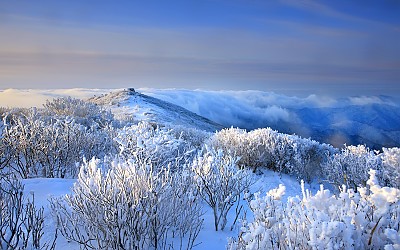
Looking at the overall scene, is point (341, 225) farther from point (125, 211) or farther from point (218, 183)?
point (218, 183)

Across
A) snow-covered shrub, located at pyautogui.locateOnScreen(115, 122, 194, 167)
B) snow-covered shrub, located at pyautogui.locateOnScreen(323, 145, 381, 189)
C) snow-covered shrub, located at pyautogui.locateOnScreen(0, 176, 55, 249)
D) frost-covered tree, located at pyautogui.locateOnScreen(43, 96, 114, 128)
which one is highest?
frost-covered tree, located at pyautogui.locateOnScreen(43, 96, 114, 128)

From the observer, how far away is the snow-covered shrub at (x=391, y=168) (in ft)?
38.3

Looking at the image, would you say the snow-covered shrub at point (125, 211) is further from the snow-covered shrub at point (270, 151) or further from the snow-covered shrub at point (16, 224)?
the snow-covered shrub at point (270, 151)

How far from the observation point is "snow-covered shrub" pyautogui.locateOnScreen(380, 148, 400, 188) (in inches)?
460

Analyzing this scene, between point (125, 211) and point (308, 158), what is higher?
point (125, 211)

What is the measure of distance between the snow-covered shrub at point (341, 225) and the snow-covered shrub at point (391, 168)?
9478mm

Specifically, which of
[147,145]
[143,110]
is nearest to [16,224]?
[147,145]

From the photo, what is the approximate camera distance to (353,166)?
41.1 feet

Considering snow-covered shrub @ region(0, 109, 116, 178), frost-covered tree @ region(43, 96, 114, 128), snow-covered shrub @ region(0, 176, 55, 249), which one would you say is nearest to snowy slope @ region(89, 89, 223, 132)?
frost-covered tree @ region(43, 96, 114, 128)

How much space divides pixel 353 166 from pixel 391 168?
120 cm

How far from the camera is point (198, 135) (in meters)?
20.8

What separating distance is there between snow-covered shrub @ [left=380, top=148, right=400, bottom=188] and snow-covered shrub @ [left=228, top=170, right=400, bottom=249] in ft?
31.1

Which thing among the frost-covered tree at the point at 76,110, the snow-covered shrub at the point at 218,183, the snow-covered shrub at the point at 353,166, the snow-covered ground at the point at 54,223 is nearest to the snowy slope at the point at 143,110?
the frost-covered tree at the point at 76,110

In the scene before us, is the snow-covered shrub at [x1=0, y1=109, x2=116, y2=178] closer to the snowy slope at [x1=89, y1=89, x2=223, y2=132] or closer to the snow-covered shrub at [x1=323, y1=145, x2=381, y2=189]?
the snow-covered shrub at [x1=323, y1=145, x2=381, y2=189]
